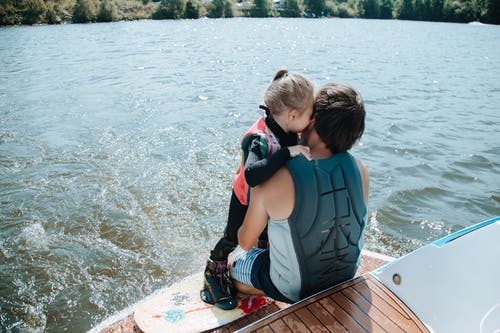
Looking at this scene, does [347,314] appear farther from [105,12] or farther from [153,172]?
[105,12]

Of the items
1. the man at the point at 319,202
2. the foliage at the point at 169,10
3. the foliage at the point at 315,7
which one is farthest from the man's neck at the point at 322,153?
the foliage at the point at 315,7

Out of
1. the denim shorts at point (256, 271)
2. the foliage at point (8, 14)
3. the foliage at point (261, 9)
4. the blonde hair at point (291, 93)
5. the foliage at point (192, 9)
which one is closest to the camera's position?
the blonde hair at point (291, 93)

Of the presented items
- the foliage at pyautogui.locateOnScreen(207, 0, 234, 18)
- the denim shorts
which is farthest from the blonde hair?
the foliage at pyautogui.locateOnScreen(207, 0, 234, 18)

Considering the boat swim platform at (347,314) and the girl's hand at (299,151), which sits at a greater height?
the girl's hand at (299,151)

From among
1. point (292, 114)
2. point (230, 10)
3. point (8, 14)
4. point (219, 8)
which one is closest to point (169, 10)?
point (219, 8)

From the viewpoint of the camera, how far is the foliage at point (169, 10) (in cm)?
6359

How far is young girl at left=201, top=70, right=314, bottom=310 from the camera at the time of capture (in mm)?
2291

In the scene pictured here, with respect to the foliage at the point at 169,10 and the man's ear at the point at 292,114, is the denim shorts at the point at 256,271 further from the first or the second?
the foliage at the point at 169,10

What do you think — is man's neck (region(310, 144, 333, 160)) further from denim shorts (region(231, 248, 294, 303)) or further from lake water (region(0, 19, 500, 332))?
lake water (region(0, 19, 500, 332))

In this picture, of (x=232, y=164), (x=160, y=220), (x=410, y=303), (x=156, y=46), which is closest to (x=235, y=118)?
(x=232, y=164)

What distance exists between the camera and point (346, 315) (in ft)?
8.23

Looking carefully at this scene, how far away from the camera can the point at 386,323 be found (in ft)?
8.20

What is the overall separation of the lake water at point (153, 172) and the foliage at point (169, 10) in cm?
Result: 5106

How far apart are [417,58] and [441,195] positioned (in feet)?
57.7
